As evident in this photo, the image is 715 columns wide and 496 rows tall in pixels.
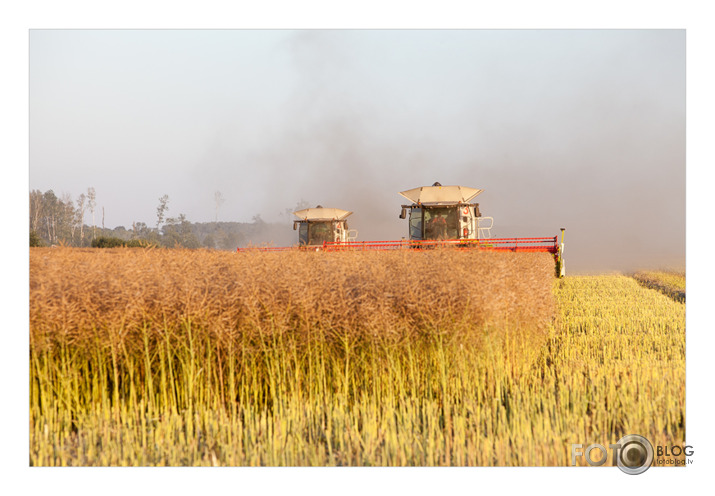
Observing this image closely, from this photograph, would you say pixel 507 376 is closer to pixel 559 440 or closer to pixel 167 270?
pixel 559 440

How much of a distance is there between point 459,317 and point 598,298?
943 cm

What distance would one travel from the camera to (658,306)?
10695 millimetres

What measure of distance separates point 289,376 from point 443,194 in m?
9.67

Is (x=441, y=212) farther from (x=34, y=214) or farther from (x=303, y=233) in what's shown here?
(x=34, y=214)

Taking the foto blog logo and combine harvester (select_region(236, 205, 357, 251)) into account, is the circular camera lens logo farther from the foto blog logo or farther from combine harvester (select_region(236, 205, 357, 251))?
combine harvester (select_region(236, 205, 357, 251))

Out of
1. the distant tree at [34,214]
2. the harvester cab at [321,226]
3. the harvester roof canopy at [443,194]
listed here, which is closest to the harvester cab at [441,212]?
the harvester roof canopy at [443,194]

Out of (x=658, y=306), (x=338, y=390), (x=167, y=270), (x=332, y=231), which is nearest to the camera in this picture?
(x=338, y=390)

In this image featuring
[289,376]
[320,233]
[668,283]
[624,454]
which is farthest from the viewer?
[668,283]

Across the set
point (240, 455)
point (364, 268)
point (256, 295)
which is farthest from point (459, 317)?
point (240, 455)

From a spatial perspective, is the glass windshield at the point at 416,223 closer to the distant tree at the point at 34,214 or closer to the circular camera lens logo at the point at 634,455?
the distant tree at the point at 34,214

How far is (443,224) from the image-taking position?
13141 mm

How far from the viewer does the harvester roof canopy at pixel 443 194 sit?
13227 millimetres

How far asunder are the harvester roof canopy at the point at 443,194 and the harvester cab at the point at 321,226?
2.56m

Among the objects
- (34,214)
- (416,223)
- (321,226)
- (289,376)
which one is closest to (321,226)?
(321,226)
